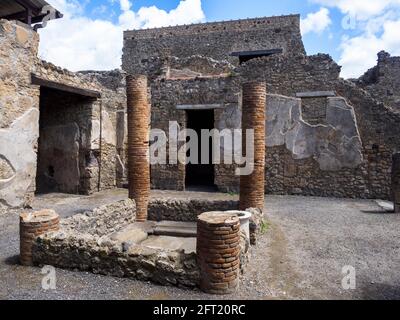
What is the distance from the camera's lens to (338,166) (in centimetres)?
1000

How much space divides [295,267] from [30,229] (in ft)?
11.8

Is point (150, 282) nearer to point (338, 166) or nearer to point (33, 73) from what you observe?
point (33, 73)

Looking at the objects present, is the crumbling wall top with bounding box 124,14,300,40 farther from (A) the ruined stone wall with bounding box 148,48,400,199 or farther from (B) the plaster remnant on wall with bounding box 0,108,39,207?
(B) the plaster remnant on wall with bounding box 0,108,39,207

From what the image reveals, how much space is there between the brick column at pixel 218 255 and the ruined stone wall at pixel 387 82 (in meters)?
12.1

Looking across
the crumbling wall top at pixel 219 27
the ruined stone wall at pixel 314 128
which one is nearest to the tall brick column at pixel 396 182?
the ruined stone wall at pixel 314 128

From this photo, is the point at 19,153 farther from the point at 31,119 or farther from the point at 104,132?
the point at 104,132

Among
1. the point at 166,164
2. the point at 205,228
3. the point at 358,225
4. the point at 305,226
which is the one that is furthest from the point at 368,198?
the point at 205,228

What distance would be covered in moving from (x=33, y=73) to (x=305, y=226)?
22.7ft

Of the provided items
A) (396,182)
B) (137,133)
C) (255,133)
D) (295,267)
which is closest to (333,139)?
(396,182)

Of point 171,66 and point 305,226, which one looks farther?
point 171,66

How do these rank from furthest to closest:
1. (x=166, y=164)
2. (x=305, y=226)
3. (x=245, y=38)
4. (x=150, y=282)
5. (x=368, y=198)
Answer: (x=245, y=38) < (x=166, y=164) < (x=368, y=198) < (x=305, y=226) < (x=150, y=282)

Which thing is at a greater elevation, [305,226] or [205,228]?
[205,228]

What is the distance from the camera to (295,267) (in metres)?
4.74

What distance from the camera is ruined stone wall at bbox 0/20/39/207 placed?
7.53 meters
